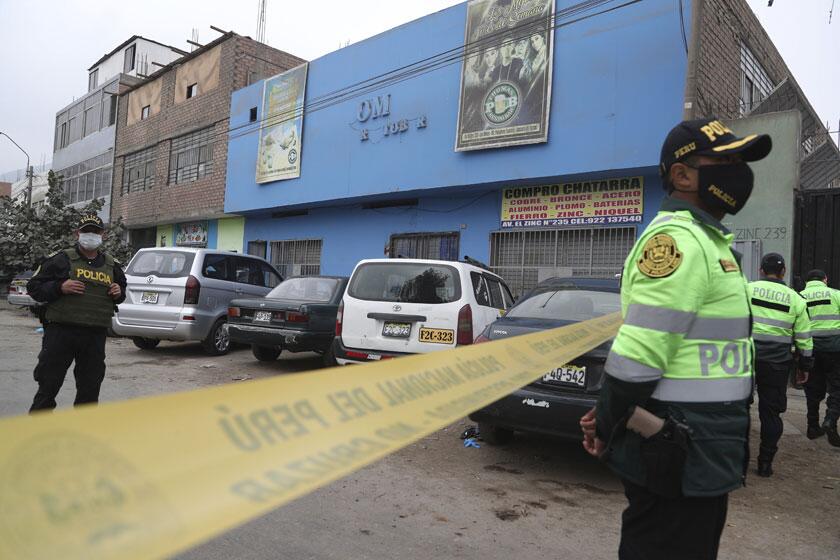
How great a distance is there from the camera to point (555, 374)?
13.1 ft

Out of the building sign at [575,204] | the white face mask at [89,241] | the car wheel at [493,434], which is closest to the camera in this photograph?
the white face mask at [89,241]

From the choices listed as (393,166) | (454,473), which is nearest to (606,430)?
(454,473)

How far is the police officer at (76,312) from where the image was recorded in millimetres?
3936

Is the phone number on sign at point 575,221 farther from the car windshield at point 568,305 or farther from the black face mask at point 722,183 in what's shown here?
the black face mask at point 722,183

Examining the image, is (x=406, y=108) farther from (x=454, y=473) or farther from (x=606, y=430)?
(x=606, y=430)

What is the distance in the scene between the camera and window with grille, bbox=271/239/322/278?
15789 mm

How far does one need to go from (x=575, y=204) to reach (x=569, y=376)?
7.01 m

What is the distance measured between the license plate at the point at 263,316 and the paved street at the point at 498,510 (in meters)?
2.75

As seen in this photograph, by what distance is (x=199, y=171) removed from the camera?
19297 millimetres

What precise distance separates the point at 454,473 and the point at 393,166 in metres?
9.36

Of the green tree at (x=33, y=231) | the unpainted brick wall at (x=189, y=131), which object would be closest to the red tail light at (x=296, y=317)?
the unpainted brick wall at (x=189, y=131)

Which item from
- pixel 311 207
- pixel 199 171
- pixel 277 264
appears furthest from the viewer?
pixel 199 171

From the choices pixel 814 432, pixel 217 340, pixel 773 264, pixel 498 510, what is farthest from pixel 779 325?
pixel 217 340

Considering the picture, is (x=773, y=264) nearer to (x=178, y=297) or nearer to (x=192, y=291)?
(x=192, y=291)
